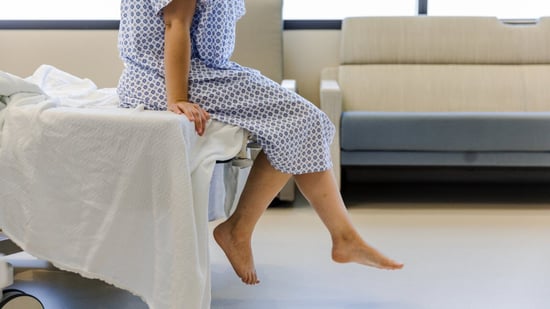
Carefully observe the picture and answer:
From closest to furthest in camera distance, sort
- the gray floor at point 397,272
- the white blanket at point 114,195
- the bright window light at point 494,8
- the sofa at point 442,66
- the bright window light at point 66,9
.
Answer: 1. the white blanket at point 114,195
2. the gray floor at point 397,272
3. the sofa at point 442,66
4. the bright window light at point 494,8
5. the bright window light at point 66,9

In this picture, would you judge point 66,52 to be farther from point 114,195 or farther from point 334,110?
point 114,195

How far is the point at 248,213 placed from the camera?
168 cm

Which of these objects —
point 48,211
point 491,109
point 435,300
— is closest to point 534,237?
point 435,300

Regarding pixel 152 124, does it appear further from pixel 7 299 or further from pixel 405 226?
pixel 405 226

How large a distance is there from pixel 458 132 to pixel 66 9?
261cm

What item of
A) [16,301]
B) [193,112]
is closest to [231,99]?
[193,112]

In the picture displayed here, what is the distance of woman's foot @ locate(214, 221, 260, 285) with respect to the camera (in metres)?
1.70

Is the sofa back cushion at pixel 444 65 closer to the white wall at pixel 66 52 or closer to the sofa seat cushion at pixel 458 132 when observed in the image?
the sofa seat cushion at pixel 458 132

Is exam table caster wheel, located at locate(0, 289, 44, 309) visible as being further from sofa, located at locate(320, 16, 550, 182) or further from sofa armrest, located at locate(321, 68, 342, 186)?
sofa, located at locate(320, 16, 550, 182)

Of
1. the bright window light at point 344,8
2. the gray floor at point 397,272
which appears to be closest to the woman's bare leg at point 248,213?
the gray floor at point 397,272

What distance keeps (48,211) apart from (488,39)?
2.94 meters

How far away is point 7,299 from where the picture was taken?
143cm

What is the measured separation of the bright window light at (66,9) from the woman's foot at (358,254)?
2.81 metres

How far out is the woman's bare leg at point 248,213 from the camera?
1.63 m
